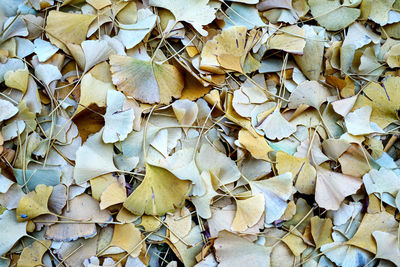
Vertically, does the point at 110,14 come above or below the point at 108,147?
above

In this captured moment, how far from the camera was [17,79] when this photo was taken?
28.8 inches

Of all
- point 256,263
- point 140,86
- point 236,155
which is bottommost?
point 256,263

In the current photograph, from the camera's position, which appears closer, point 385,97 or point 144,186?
point 144,186

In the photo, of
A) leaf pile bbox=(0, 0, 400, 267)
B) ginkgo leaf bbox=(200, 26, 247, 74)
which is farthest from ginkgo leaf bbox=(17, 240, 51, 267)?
ginkgo leaf bbox=(200, 26, 247, 74)

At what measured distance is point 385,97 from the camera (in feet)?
2.70

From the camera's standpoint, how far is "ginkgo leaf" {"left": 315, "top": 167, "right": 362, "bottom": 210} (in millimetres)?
749

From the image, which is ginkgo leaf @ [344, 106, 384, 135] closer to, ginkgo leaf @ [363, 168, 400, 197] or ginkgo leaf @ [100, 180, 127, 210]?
ginkgo leaf @ [363, 168, 400, 197]

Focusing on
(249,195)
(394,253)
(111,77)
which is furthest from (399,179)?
(111,77)

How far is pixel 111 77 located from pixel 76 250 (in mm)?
331

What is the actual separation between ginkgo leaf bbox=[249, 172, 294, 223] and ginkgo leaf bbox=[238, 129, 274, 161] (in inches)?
1.9

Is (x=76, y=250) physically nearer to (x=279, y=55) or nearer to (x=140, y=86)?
(x=140, y=86)

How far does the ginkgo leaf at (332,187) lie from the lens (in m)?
0.75

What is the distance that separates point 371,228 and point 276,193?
8.0 inches

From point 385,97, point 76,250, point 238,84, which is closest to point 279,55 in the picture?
point 238,84
